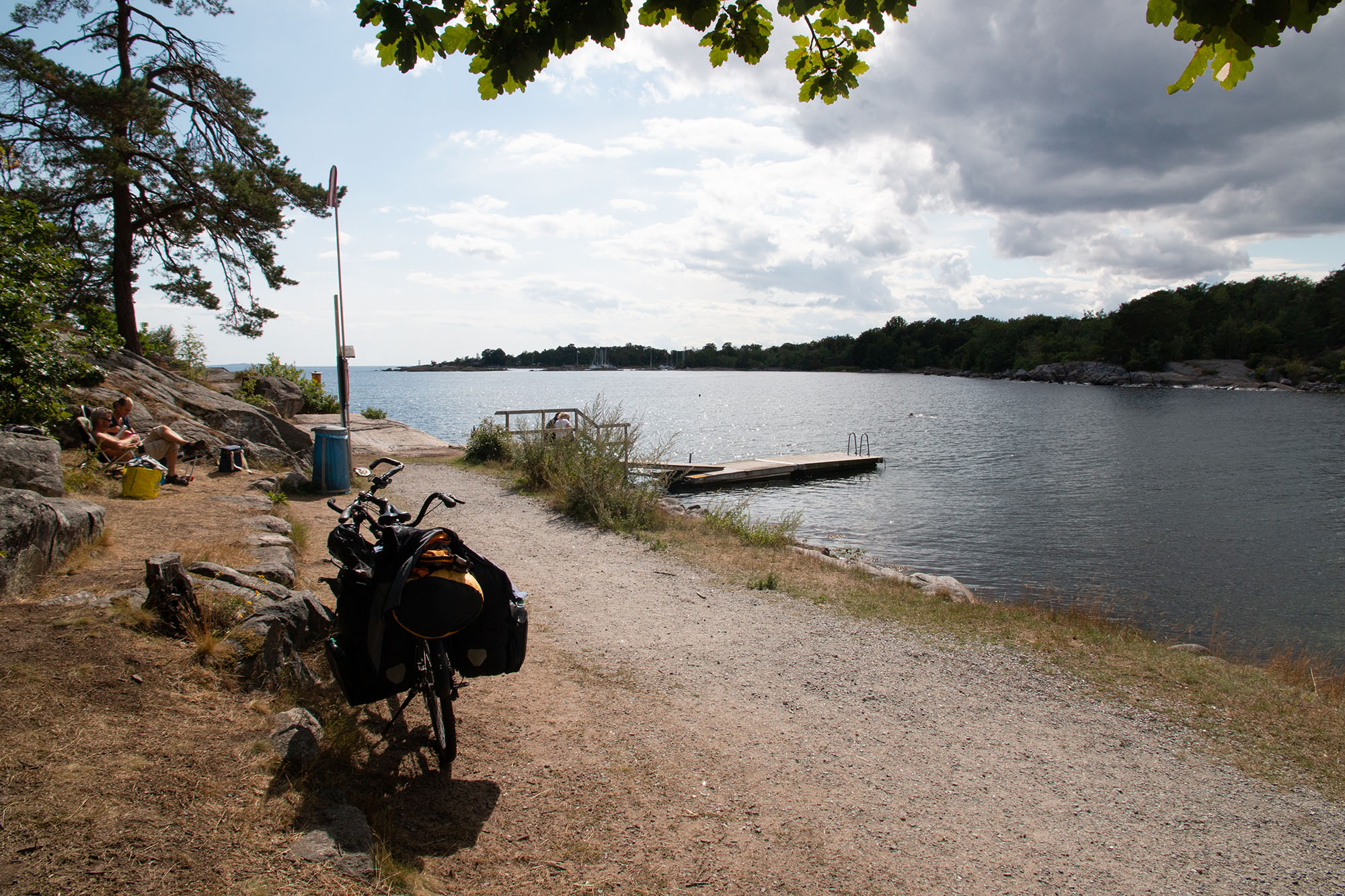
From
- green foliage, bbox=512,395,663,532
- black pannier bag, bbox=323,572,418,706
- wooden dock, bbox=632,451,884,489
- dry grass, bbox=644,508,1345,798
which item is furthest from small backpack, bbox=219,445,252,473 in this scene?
wooden dock, bbox=632,451,884,489

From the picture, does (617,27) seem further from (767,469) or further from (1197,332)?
(1197,332)

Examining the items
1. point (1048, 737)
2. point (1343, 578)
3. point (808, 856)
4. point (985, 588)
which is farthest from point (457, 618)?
point (1343, 578)

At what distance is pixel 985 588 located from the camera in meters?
13.3

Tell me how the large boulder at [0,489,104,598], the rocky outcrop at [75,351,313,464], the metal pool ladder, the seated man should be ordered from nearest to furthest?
1. the large boulder at [0,489,104,598]
2. the seated man
3. the rocky outcrop at [75,351,313,464]
4. the metal pool ladder

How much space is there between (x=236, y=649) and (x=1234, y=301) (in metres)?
139

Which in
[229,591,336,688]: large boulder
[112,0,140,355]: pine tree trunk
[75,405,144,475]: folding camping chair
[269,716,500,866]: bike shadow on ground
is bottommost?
[269,716,500,866]: bike shadow on ground

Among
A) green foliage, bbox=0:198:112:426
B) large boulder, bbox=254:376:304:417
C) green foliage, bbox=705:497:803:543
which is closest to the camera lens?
green foliage, bbox=0:198:112:426

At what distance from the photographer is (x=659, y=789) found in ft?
12.1

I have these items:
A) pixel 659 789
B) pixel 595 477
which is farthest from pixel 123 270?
pixel 659 789

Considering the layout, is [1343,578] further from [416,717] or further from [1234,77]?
[416,717]

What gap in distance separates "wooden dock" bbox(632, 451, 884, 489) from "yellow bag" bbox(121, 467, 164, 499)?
54.0ft

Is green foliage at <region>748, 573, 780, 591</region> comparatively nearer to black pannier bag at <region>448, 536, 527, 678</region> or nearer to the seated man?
black pannier bag at <region>448, 536, 527, 678</region>

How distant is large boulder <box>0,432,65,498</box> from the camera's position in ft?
18.8

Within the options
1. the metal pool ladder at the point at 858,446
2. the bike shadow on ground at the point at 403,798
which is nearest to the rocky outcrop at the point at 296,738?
the bike shadow on ground at the point at 403,798
